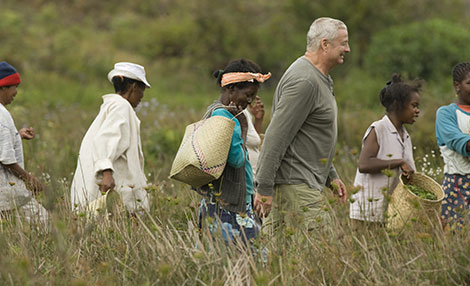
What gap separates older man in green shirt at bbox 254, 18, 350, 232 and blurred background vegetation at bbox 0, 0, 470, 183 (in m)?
7.30

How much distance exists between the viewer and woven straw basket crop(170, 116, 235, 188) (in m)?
3.85

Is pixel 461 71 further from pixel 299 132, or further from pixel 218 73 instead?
pixel 218 73

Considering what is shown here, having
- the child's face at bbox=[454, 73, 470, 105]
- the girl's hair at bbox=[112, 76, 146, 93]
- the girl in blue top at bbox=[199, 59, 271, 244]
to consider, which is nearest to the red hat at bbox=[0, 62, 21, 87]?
the girl's hair at bbox=[112, 76, 146, 93]

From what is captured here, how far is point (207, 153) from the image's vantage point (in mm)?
3844

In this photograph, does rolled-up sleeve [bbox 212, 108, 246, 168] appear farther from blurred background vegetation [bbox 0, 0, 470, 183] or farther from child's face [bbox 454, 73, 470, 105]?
blurred background vegetation [bbox 0, 0, 470, 183]

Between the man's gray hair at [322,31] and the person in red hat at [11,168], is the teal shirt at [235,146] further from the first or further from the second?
the person in red hat at [11,168]

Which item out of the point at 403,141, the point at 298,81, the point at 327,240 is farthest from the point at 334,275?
the point at 403,141

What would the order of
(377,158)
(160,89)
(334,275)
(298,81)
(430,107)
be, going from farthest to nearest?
(160,89) → (430,107) → (377,158) → (298,81) → (334,275)

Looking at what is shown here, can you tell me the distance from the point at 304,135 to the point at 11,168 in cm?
Result: 224

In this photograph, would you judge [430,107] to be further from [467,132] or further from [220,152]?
[220,152]

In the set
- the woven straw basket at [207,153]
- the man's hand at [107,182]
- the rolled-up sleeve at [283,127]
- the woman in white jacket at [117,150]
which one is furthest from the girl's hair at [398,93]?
the man's hand at [107,182]

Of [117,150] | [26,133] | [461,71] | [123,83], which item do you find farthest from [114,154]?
[461,71]

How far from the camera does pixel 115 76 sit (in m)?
5.11

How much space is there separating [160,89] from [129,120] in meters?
18.4
